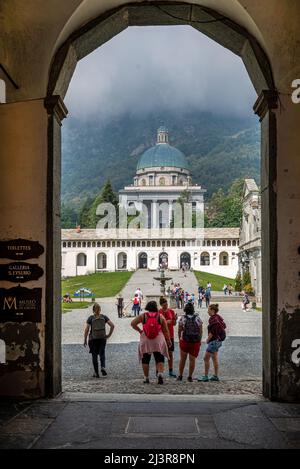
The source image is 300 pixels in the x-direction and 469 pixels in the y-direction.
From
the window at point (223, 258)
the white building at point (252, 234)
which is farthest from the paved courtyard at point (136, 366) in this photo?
the window at point (223, 258)

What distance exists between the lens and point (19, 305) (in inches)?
283

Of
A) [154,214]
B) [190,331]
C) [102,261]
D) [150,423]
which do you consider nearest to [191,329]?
[190,331]

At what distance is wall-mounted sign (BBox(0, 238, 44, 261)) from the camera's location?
725 centimetres

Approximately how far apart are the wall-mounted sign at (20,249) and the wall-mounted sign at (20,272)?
0.09 m

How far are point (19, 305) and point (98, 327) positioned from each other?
293 cm

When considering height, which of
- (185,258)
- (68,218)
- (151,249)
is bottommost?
(185,258)

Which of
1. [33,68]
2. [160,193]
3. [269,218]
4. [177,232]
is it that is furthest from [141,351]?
→ [160,193]

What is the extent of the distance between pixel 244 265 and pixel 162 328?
45.0m

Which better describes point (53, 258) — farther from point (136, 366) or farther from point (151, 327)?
point (136, 366)

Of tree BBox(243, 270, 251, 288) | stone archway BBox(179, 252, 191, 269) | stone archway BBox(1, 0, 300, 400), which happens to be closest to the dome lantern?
stone archway BBox(179, 252, 191, 269)

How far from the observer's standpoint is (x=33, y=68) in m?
7.41

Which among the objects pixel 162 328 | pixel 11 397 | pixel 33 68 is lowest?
pixel 11 397
